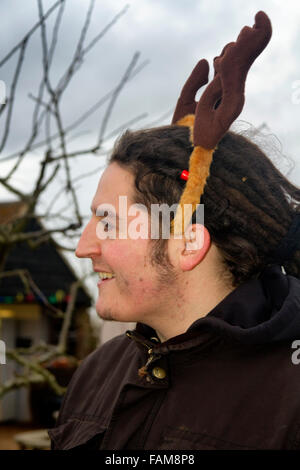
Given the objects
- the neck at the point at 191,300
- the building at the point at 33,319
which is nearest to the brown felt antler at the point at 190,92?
the neck at the point at 191,300

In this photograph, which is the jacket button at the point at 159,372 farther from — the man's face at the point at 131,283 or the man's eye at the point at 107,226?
→ the man's eye at the point at 107,226

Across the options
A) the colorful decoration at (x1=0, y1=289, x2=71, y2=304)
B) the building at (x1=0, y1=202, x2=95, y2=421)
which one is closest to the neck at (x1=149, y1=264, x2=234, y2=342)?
the colorful decoration at (x1=0, y1=289, x2=71, y2=304)

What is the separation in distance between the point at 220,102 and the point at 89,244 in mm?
539

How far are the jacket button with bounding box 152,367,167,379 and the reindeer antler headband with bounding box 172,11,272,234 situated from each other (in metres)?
0.37

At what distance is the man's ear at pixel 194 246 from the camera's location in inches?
Answer: 56.2

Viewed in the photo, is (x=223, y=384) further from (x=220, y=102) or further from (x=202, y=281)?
(x=220, y=102)

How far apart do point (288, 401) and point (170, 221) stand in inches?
21.6

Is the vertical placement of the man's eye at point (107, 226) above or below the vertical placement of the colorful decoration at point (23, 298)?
above

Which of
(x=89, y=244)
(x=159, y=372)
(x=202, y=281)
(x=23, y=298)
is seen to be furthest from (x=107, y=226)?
(x=23, y=298)

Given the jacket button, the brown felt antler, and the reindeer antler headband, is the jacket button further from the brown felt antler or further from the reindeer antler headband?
the brown felt antler

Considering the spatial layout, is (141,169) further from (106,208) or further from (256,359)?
(256,359)

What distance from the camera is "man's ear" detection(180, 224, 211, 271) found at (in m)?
1.43

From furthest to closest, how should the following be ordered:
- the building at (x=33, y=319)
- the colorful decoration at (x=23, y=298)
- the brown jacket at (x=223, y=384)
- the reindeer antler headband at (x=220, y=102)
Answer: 1. the building at (x=33, y=319)
2. the colorful decoration at (x=23, y=298)
3. the reindeer antler headband at (x=220, y=102)
4. the brown jacket at (x=223, y=384)
